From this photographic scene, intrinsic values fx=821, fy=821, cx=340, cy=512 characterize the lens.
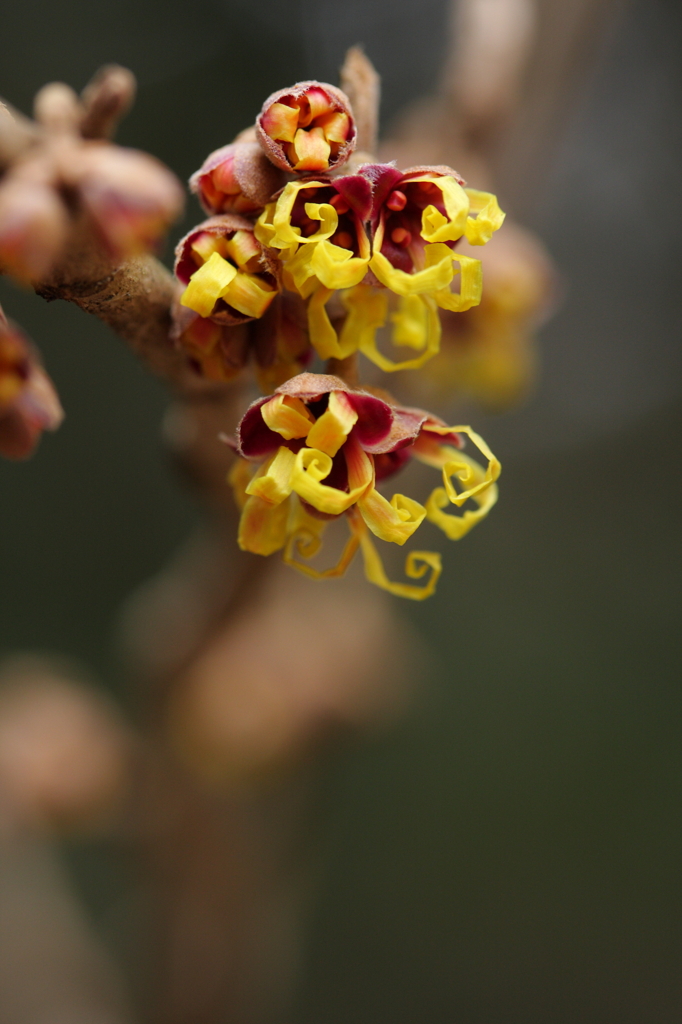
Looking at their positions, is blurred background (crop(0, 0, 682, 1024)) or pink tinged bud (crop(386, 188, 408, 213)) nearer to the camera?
pink tinged bud (crop(386, 188, 408, 213))

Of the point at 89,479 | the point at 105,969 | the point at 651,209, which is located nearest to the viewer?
the point at 105,969

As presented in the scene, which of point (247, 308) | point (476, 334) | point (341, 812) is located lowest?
point (341, 812)

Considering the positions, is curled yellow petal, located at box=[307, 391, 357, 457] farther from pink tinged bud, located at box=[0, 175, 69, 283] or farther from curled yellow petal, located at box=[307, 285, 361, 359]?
pink tinged bud, located at box=[0, 175, 69, 283]

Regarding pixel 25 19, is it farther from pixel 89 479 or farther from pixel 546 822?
pixel 546 822

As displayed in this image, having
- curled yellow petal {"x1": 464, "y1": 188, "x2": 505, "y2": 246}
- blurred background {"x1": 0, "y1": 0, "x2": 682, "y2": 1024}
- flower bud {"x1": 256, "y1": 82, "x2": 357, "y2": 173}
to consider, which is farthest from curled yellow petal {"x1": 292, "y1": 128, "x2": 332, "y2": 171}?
blurred background {"x1": 0, "y1": 0, "x2": 682, "y2": 1024}

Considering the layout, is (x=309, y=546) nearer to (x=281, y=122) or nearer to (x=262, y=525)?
(x=262, y=525)

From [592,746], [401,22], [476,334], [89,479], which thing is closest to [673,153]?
[401,22]
